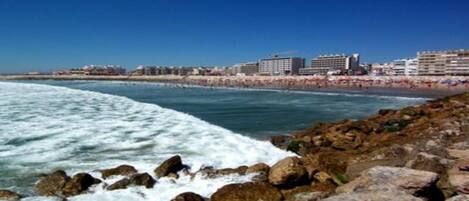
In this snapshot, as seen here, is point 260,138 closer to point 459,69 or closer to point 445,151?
point 445,151

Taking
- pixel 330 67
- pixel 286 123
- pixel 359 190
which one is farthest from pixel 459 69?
pixel 359 190

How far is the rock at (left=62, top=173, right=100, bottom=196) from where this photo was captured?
816cm

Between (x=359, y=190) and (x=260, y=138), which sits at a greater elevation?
(x=359, y=190)

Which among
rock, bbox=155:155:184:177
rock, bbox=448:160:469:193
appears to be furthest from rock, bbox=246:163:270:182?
rock, bbox=448:160:469:193

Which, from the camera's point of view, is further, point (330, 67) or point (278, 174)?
point (330, 67)

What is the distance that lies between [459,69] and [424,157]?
341 feet

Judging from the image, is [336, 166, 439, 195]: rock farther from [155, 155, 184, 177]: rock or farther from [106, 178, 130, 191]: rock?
[155, 155, 184, 177]: rock

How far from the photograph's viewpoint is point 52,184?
8.37m

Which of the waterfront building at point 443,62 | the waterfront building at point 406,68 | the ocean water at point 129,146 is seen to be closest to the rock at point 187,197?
the ocean water at point 129,146

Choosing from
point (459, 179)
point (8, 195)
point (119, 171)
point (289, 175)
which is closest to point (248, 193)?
point (289, 175)

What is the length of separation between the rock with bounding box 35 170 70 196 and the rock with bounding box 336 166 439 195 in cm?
556

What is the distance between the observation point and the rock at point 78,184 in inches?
321

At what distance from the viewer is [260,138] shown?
1472cm

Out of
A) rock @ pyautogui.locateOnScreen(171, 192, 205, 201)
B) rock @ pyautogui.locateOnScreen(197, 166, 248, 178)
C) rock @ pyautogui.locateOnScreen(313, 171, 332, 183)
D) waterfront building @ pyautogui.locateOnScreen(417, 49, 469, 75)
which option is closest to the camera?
rock @ pyautogui.locateOnScreen(171, 192, 205, 201)
